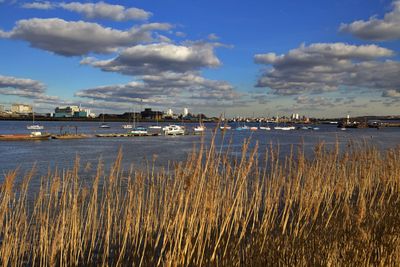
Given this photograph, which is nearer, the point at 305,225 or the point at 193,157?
the point at 193,157

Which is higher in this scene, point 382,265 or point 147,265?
point 382,265

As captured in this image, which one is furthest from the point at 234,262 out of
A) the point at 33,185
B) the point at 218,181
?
the point at 33,185

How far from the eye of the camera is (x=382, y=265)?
177 inches

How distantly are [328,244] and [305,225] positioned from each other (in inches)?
45.7

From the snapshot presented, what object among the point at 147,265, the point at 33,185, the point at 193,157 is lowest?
the point at 33,185

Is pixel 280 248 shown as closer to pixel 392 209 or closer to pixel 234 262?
pixel 234 262

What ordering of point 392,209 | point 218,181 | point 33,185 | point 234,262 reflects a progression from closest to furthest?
point 234,262 < point 218,181 < point 392,209 < point 33,185

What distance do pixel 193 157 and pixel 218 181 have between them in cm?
83

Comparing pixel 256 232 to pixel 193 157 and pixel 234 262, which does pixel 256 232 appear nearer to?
pixel 234 262

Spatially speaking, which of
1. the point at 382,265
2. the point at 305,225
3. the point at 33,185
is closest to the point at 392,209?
the point at 305,225

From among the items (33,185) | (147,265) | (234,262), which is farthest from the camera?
(33,185)

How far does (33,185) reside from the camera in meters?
17.0

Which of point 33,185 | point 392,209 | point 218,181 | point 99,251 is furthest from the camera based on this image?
point 33,185

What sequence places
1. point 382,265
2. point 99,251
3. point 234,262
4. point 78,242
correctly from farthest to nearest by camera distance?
point 99,251, point 78,242, point 234,262, point 382,265
